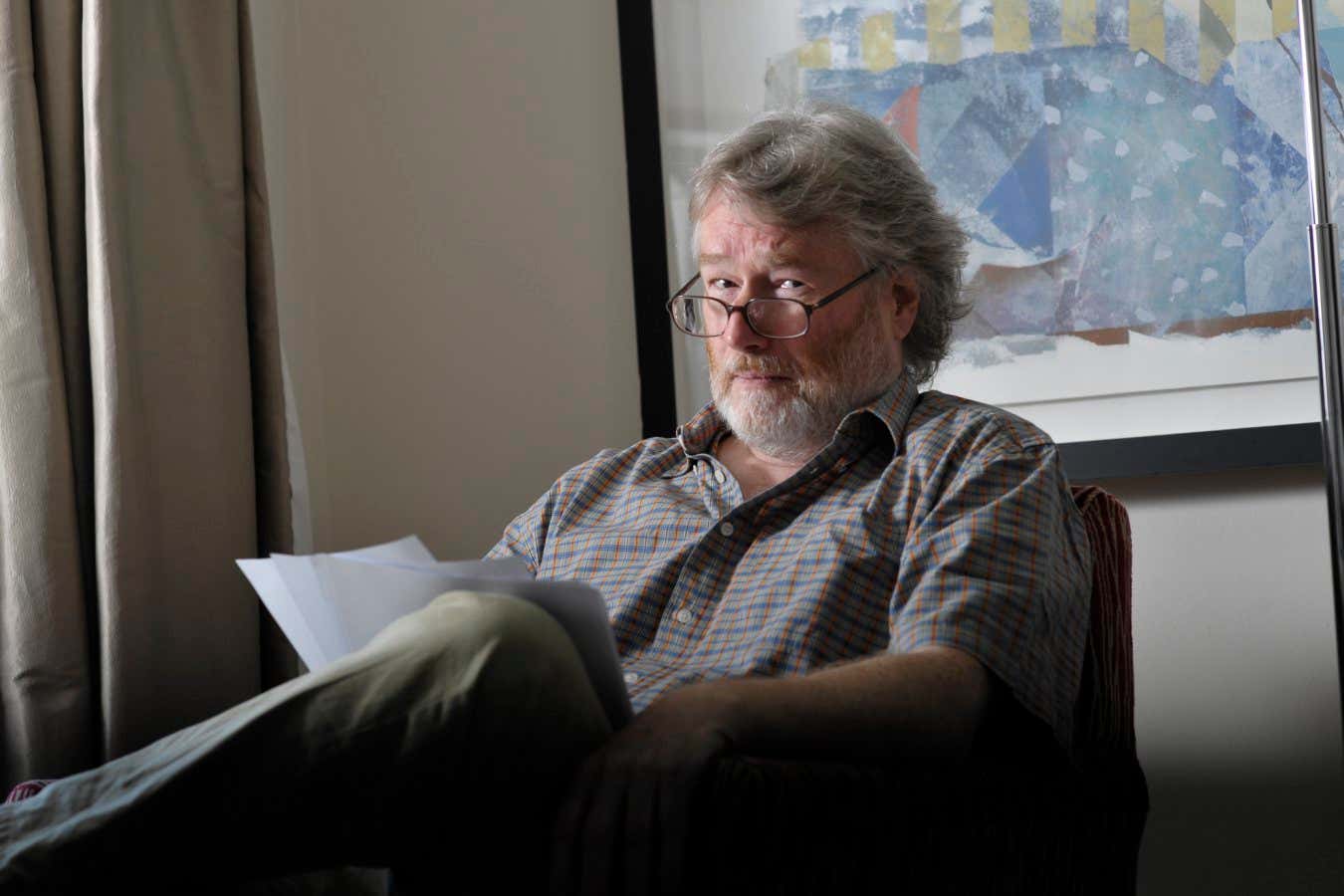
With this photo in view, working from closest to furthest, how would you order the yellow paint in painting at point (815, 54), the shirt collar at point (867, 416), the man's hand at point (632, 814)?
the man's hand at point (632, 814) < the shirt collar at point (867, 416) < the yellow paint in painting at point (815, 54)

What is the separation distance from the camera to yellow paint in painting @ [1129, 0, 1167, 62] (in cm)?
190

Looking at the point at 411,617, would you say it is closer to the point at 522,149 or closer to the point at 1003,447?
the point at 1003,447

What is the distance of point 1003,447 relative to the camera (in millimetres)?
1427

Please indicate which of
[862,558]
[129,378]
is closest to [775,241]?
[862,558]

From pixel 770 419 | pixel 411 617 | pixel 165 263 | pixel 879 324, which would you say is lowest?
pixel 411 617

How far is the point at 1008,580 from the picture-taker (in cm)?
127

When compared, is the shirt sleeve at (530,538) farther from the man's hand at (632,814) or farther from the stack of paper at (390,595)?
the man's hand at (632,814)

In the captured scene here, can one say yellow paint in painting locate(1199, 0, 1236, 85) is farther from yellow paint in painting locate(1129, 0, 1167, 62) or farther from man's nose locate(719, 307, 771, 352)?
man's nose locate(719, 307, 771, 352)

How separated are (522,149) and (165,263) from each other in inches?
26.1

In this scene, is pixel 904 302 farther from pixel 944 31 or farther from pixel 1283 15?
pixel 1283 15

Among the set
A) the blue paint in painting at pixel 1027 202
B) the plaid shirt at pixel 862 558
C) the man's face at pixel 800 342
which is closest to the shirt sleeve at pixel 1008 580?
the plaid shirt at pixel 862 558

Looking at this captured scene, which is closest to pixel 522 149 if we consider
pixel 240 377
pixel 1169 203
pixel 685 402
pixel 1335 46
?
pixel 685 402

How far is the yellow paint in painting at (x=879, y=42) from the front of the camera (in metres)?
2.01

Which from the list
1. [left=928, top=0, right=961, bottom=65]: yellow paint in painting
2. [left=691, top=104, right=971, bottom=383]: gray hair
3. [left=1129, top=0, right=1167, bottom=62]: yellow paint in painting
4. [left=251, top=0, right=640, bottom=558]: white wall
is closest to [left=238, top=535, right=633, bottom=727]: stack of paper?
[left=691, top=104, right=971, bottom=383]: gray hair
